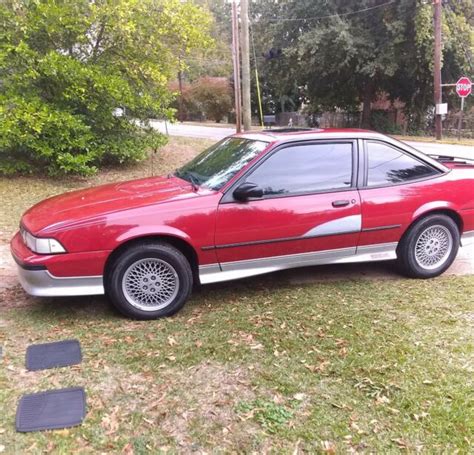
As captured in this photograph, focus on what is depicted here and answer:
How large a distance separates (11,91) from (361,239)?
7.85 metres

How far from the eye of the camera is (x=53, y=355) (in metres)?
3.48

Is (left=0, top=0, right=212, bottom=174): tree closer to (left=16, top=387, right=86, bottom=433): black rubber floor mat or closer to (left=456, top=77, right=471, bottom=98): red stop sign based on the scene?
(left=16, top=387, right=86, bottom=433): black rubber floor mat

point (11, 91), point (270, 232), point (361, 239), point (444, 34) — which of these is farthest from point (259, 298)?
point (444, 34)

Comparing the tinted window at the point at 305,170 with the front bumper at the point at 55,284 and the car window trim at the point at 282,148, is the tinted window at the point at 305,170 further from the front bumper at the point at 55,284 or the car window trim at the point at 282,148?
the front bumper at the point at 55,284

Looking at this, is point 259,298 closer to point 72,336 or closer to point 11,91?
point 72,336

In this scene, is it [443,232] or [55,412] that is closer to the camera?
[55,412]

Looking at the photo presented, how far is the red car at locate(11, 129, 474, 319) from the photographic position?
389cm

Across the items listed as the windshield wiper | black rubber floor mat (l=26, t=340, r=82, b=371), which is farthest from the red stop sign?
black rubber floor mat (l=26, t=340, r=82, b=371)

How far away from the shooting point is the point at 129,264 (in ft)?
13.0

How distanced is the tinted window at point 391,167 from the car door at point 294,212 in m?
0.21

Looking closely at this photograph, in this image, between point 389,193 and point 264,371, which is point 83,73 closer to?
point 389,193

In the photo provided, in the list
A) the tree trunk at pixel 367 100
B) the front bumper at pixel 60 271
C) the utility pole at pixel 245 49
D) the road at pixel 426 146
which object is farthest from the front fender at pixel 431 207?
the tree trunk at pixel 367 100

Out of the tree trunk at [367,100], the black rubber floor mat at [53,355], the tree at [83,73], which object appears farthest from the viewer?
the tree trunk at [367,100]

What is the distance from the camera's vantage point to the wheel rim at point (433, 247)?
499cm
